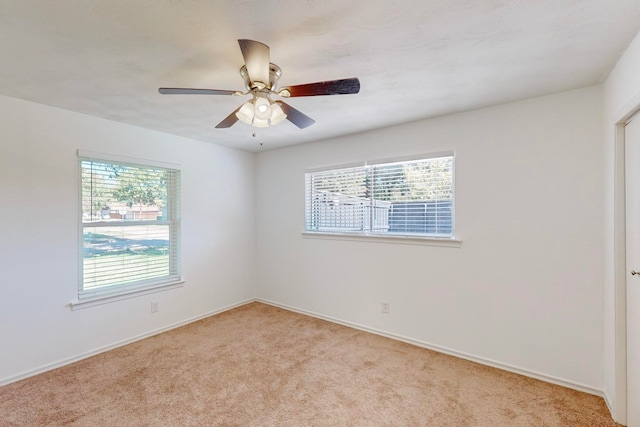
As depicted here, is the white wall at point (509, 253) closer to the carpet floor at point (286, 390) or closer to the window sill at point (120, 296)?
the carpet floor at point (286, 390)

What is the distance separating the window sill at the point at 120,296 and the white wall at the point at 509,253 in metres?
2.14

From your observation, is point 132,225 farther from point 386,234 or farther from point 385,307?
point 385,307

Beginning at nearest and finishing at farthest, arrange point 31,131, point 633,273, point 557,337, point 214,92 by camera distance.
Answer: point 214,92 < point 633,273 < point 557,337 < point 31,131

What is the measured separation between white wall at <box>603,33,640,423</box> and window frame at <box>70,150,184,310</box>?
4.01 m

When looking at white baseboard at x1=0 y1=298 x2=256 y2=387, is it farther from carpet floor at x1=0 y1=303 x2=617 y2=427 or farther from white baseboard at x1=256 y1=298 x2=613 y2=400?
white baseboard at x1=256 y1=298 x2=613 y2=400

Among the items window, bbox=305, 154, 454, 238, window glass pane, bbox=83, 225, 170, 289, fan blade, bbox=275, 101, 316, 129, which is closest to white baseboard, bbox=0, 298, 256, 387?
window glass pane, bbox=83, 225, 170, 289

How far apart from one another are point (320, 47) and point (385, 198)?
198cm

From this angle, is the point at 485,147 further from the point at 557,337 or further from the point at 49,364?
the point at 49,364

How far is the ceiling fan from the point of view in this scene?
1434 millimetres

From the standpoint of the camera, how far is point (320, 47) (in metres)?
1.67

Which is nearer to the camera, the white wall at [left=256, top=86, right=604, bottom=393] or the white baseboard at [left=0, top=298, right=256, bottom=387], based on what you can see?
the white wall at [left=256, top=86, right=604, bottom=393]

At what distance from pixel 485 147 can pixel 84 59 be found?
307 cm

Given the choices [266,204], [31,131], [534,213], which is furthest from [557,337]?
[31,131]

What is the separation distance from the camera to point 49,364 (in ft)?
8.54
